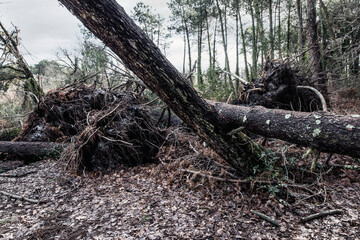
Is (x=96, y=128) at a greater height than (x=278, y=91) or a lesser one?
lesser

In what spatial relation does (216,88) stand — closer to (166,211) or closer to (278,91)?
(278,91)

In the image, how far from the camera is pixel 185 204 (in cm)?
299

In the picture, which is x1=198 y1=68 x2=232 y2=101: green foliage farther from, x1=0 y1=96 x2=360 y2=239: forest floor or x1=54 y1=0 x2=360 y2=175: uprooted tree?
x1=54 y1=0 x2=360 y2=175: uprooted tree

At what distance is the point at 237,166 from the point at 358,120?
1.68 m

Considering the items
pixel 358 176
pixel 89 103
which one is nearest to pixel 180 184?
pixel 358 176

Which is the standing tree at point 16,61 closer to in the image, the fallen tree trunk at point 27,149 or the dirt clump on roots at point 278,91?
the fallen tree trunk at point 27,149

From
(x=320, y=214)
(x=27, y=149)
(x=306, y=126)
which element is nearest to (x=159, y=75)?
(x=306, y=126)

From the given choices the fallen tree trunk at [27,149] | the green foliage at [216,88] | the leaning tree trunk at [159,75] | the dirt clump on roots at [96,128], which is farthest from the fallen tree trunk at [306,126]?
the green foliage at [216,88]

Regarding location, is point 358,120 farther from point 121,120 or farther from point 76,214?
point 121,120

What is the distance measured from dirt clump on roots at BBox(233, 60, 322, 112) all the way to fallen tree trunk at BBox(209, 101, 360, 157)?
2.08 m

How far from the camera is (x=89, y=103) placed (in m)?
5.83

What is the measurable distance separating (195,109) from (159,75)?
0.66 m

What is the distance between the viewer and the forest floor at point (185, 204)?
2.42 metres

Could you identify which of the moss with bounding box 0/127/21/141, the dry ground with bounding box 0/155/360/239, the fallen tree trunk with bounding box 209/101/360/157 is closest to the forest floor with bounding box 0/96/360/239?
the dry ground with bounding box 0/155/360/239
